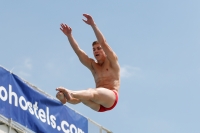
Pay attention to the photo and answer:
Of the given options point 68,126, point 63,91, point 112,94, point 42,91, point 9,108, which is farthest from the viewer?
point 68,126

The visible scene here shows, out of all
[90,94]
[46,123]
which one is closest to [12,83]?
[46,123]

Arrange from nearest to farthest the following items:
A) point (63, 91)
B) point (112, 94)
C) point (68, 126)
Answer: point (63, 91) < point (112, 94) < point (68, 126)

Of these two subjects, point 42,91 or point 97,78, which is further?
point 42,91

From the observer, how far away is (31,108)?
16.4m

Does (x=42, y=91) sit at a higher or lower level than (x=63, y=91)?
higher

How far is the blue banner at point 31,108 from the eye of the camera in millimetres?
15688

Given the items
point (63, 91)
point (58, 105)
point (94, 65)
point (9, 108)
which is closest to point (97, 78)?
point (94, 65)

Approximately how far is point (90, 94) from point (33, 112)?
4.79m

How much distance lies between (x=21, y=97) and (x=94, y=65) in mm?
3707

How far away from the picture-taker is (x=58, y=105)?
696 inches

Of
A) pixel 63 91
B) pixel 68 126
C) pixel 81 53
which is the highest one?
pixel 68 126

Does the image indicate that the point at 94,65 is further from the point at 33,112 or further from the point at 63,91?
the point at 33,112

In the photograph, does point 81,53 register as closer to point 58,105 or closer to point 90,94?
point 90,94

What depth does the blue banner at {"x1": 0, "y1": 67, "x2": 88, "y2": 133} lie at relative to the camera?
51.5ft
